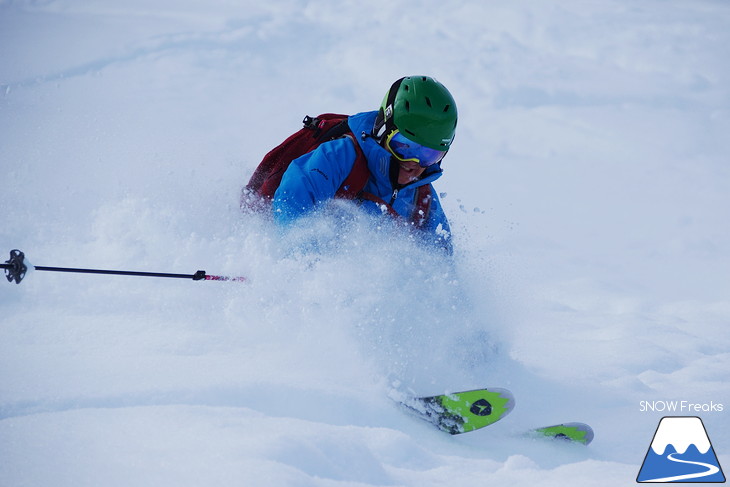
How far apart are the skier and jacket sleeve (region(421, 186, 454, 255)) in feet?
1.06

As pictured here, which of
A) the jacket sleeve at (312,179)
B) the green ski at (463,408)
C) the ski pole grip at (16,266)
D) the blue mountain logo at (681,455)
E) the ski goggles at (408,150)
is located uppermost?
Result: the ski goggles at (408,150)

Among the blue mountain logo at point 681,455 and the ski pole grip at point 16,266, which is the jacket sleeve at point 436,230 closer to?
the blue mountain logo at point 681,455

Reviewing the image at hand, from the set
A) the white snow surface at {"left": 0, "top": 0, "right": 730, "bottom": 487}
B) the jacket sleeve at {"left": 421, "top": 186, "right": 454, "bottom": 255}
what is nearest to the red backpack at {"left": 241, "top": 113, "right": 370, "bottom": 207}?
the white snow surface at {"left": 0, "top": 0, "right": 730, "bottom": 487}

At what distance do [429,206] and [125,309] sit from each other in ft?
6.98

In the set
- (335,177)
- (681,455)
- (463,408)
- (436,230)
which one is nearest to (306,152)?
(335,177)

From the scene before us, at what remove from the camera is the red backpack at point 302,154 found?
382cm

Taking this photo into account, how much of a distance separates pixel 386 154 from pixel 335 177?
348mm

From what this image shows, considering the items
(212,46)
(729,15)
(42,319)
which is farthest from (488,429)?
(729,15)

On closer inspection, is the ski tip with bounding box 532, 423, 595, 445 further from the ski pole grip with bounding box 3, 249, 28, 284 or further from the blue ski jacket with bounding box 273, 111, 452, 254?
the ski pole grip with bounding box 3, 249, 28, 284

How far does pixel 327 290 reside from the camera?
3375 mm

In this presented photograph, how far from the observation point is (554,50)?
12586mm

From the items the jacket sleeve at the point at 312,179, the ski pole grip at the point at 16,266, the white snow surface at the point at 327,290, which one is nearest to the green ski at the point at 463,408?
the white snow surface at the point at 327,290

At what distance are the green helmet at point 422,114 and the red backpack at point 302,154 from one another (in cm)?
28

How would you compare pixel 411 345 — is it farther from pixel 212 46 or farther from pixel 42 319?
pixel 212 46
